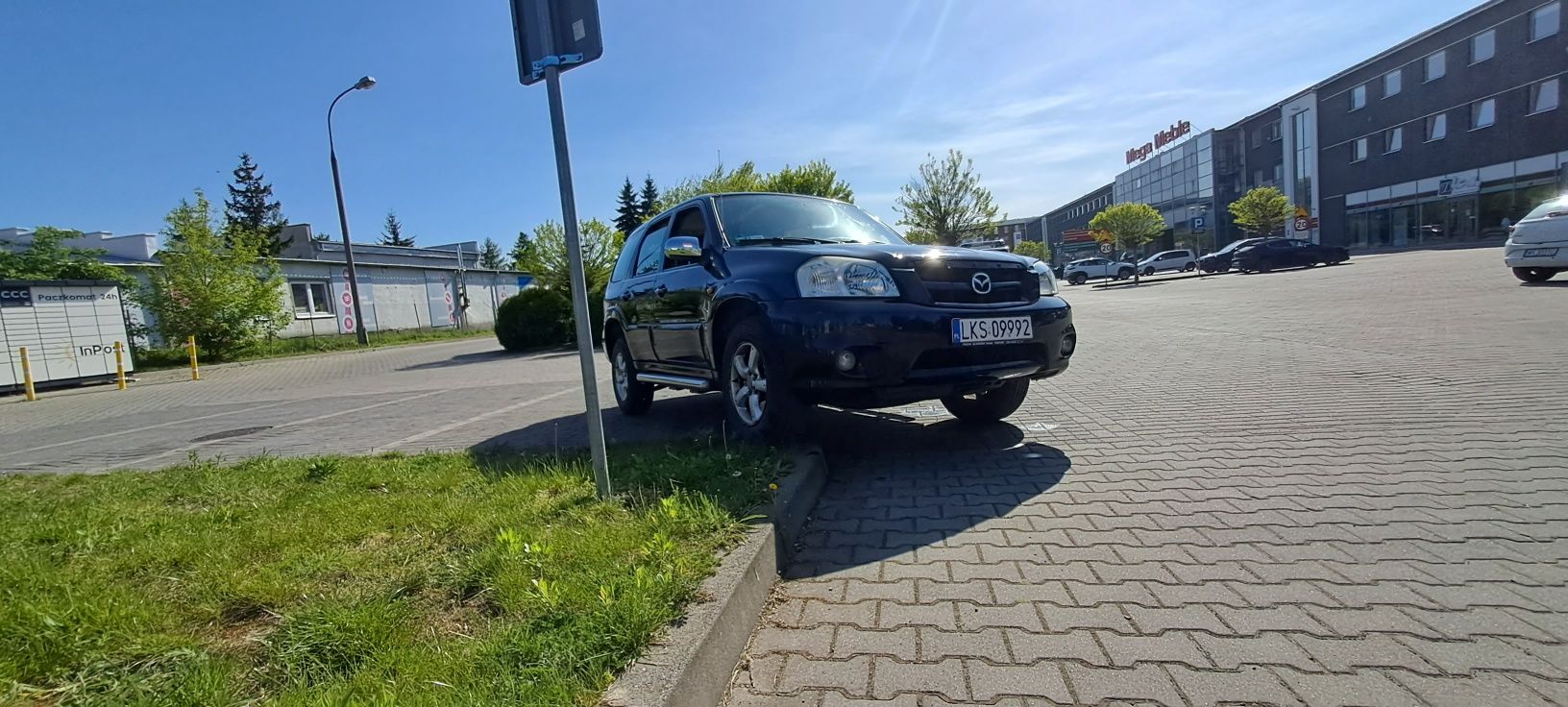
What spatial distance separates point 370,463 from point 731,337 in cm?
245

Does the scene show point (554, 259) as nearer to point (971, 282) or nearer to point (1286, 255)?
point (971, 282)

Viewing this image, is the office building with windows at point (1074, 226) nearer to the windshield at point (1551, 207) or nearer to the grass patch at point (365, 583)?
the windshield at point (1551, 207)

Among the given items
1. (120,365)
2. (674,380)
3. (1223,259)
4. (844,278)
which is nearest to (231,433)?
(674,380)

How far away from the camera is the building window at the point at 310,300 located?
2950 centimetres

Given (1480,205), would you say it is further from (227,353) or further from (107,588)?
(227,353)

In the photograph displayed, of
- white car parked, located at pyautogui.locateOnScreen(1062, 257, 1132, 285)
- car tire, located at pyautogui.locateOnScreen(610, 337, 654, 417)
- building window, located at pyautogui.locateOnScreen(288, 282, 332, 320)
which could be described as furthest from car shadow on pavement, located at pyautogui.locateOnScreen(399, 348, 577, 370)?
white car parked, located at pyautogui.locateOnScreen(1062, 257, 1132, 285)

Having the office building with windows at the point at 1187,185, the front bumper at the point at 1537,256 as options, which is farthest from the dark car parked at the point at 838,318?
the office building with windows at the point at 1187,185

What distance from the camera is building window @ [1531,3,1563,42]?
1294 inches

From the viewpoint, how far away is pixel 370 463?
4.59 m

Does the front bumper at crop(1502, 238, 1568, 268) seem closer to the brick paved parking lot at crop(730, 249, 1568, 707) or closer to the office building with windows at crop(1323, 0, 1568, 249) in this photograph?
the brick paved parking lot at crop(730, 249, 1568, 707)

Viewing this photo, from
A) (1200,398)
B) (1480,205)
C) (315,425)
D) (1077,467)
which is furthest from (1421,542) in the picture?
(1480,205)

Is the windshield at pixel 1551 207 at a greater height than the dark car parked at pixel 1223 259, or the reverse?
the windshield at pixel 1551 207

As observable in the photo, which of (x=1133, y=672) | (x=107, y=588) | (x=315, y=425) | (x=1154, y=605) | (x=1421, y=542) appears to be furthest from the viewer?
(x=315, y=425)

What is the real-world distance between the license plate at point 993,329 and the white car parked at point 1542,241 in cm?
1524
